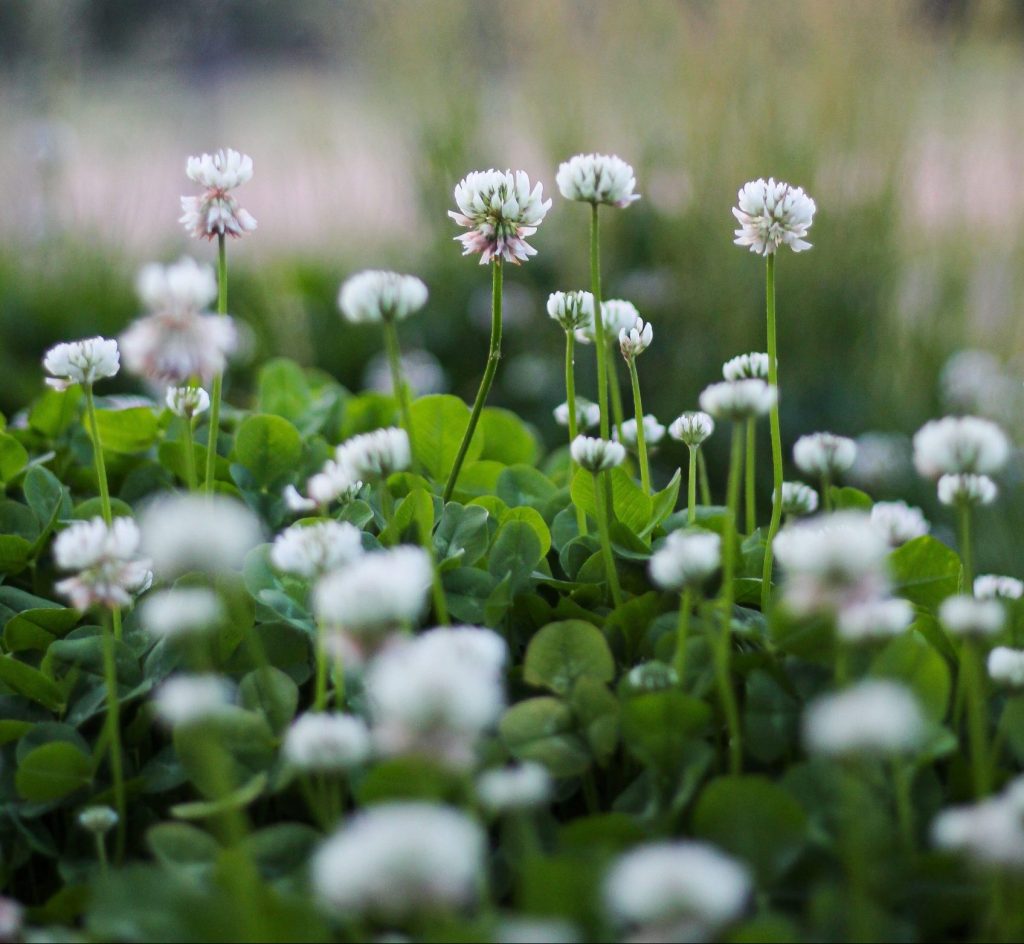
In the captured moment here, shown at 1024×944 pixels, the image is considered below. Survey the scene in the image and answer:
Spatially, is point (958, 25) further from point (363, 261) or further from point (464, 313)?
point (363, 261)

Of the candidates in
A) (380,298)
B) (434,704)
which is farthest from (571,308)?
(434,704)

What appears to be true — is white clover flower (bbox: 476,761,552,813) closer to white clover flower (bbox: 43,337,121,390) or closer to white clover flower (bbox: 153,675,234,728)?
white clover flower (bbox: 153,675,234,728)

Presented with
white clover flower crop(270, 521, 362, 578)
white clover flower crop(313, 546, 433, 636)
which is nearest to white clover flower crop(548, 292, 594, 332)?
white clover flower crop(270, 521, 362, 578)

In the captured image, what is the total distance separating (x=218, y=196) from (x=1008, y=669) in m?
0.76

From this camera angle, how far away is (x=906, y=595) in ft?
3.40

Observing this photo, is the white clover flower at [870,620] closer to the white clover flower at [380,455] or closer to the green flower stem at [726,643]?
the green flower stem at [726,643]

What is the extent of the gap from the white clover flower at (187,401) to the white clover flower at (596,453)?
35 cm

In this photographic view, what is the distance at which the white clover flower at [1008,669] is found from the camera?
2.67 feet

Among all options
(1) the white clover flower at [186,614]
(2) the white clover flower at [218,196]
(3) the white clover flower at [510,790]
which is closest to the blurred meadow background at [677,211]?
(2) the white clover flower at [218,196]

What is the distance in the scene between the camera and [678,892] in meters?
0.56

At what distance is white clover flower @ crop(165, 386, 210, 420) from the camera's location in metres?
1.05

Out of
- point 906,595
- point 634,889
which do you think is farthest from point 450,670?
point 906,595

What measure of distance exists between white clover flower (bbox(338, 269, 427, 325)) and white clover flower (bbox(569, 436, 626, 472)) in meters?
0.19

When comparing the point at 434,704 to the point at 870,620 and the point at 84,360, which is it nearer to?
the point at 870,620
